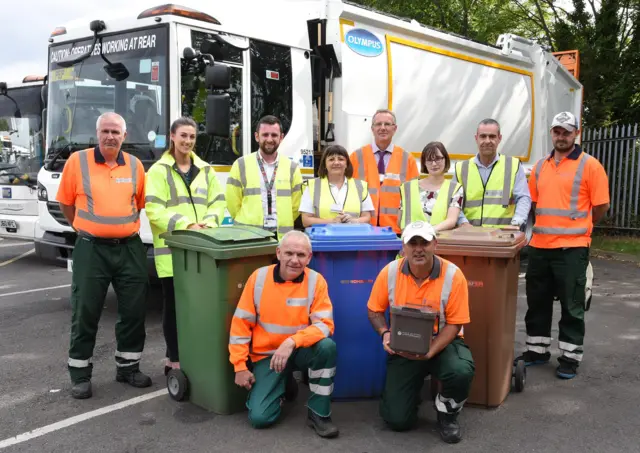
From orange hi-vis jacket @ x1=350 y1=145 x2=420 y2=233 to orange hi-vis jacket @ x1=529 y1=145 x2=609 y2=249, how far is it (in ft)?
3.51

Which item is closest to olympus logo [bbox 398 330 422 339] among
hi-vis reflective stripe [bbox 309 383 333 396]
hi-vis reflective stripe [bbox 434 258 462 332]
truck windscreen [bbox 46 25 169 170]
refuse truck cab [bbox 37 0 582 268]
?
hi-vis reflective stripe [bbox 434 258 462 332]

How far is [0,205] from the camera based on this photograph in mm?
8812

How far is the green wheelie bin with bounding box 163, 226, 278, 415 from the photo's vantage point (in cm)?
350

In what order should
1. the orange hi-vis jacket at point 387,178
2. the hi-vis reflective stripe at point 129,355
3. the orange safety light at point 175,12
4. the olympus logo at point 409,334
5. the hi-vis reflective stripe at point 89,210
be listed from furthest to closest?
the orange safety light at point 175,12 < the orange hi-vis jacket at point 387,178 < the hi-vis reflective stripe at point 129,355 < the hi-vis reflective stripe at point 89,210 < the olympus logo at point 409,334

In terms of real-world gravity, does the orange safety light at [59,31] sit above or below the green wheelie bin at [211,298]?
above

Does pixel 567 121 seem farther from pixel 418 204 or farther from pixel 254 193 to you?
pixel 254 193

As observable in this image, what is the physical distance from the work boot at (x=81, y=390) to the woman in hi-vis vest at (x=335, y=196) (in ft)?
5.75

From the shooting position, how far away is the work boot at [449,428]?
3.28 meters

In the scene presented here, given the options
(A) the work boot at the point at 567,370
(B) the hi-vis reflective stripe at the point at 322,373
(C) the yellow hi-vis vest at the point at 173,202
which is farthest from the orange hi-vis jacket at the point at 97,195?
(A) the work boot at the point at 567,370

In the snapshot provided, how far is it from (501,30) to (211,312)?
1611 cm

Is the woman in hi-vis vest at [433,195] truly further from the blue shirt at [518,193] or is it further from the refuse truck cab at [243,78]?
the refuse truck cab at [243,78]

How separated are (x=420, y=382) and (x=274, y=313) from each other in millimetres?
896

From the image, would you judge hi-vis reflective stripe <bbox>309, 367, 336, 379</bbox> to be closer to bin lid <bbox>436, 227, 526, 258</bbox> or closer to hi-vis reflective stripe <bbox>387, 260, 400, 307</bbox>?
hi-vis reflective stripe <bbox>387, 260, 400, 307</bbox>

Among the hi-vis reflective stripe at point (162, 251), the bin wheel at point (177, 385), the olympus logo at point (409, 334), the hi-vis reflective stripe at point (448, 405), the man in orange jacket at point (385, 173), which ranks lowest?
the bin wheel at point (177, 385)
